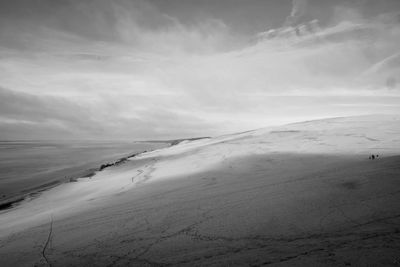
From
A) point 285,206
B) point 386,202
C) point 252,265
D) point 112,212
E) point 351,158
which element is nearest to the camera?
point 252,265

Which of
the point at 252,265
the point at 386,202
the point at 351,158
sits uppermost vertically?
the point at 351,158

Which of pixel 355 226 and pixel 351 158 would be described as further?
pixel 351 158

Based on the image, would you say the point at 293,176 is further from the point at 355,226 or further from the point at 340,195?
the point at 355,226

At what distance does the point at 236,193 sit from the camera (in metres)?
4.93

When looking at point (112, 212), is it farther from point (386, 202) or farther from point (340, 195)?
point (386, 202)

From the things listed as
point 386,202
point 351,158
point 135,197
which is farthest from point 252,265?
point 351,158

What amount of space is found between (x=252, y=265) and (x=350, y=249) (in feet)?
3.39

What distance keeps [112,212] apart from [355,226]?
14.2ft

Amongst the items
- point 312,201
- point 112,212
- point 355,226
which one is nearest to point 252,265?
point 355,226

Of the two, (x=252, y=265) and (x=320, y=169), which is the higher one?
(x=320, y=169)

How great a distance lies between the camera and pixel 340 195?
12.9 feet

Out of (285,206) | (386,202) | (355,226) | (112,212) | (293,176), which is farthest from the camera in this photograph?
(293,176)

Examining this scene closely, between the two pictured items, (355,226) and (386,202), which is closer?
(355,226)

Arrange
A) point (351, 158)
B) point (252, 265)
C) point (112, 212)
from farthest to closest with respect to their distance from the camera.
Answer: point (351, 158) → point (112, 212) → point (252, 265)
